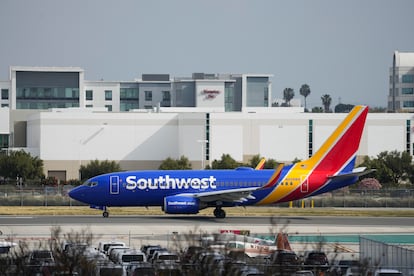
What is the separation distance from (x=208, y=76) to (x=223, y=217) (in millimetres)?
125985

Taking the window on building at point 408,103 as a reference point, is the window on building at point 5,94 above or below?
above

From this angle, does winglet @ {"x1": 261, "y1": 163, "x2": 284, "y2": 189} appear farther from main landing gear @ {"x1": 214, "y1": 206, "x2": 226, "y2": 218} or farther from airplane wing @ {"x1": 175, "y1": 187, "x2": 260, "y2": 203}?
main landing gear @ {"x1": 214, "y1": 206, "x2": 226, "y2": 218}

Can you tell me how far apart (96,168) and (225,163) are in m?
13.5

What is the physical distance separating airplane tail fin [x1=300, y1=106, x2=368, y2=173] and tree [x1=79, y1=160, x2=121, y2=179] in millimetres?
47813

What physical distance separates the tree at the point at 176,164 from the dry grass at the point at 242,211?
34.6 metres

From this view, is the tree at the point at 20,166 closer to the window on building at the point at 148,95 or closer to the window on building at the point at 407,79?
the window on building at the point at 148,95

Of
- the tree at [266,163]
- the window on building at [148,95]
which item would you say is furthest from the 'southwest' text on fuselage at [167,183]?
the window on building at [148,95]

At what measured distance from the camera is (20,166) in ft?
353

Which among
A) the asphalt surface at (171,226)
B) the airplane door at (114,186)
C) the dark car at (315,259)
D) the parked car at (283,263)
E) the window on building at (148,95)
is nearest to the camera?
the parked car at (283,263)

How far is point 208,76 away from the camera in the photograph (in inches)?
7402

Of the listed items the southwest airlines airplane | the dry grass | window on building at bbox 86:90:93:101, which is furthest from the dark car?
window on building at bbox 86:90:93:101

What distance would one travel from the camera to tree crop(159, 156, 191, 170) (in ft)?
Answer: 354

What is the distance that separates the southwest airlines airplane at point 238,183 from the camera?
62.5 metres

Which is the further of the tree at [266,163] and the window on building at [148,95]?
the window on building at [148,95]
